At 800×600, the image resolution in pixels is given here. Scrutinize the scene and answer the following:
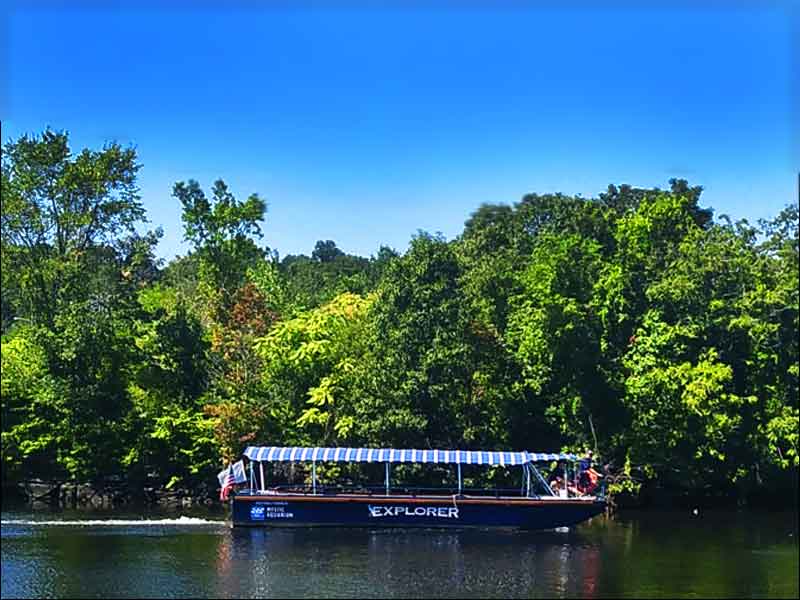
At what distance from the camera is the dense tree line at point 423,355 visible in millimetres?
36781

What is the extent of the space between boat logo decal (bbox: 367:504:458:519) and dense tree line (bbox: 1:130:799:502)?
4203 millimetres

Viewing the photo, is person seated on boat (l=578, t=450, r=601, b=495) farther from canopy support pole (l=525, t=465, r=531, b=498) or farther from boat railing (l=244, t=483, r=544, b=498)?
boat railing (l=244, t=483, r=544, b=498)

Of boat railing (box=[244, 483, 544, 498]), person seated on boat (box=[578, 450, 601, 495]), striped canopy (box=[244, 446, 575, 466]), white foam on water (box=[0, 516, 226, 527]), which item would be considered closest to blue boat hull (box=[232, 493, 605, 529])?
boat railing (box=[244, 483, 544, 498])

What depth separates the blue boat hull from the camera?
31.8m

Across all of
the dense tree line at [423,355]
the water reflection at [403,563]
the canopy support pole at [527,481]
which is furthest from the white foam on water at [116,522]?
the canopy support pole at [527,481]

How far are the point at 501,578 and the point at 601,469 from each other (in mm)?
15450

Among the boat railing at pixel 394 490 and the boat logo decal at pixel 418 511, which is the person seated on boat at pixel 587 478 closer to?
the boat railing at pixel 394 490

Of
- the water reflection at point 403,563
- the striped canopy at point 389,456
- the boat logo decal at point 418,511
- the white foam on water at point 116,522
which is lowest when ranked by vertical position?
the water reflection at point 403,563

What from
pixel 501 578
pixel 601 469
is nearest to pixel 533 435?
pixel 601 469

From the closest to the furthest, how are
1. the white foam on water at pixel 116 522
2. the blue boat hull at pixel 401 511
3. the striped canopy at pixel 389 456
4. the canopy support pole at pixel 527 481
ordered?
the white foam on water at pixel 116 522 < the blue boat hull at pixel 401 511 < the striped canopy at pixel 389 456 < the canopy support pole at pixel 527 481

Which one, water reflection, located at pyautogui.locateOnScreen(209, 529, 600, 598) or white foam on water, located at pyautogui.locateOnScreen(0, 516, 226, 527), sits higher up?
white foam on water, located at pyautogui.locateOnScreen(0, 516, 226, 527)

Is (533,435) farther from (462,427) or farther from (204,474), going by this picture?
(204,474)

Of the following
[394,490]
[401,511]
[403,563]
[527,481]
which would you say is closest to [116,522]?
[401,511]

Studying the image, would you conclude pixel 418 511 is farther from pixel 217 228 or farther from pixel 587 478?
pixel 217 228
